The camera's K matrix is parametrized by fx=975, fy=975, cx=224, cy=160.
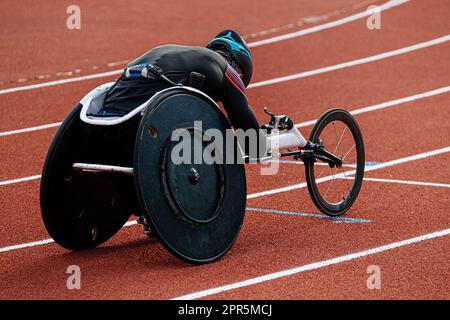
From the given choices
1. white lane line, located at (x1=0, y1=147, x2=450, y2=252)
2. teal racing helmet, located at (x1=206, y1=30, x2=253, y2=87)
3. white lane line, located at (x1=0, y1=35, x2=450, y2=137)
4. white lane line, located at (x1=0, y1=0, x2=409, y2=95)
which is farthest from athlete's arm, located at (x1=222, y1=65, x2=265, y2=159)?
white lane line, located at (x1=0, y1=0, x2=409, y2=95)

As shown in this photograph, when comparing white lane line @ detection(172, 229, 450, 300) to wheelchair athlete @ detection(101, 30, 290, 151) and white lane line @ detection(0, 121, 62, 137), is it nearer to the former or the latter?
wheelchair athlete @ detection(101, 30, 290, 151)

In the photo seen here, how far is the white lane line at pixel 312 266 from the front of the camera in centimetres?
595

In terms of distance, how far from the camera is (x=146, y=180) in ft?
19.8

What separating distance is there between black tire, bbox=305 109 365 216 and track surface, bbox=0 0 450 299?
0.40 feet

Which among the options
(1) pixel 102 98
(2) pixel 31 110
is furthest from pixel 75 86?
(1) pixel 102 98

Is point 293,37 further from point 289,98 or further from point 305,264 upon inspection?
point 305,264

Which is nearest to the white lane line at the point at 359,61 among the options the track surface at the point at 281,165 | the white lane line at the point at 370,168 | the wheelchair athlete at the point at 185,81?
the track surface at the point at 281,165

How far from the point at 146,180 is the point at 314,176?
7.00ft

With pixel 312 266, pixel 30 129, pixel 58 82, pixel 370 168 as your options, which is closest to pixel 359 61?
pixel 58 82

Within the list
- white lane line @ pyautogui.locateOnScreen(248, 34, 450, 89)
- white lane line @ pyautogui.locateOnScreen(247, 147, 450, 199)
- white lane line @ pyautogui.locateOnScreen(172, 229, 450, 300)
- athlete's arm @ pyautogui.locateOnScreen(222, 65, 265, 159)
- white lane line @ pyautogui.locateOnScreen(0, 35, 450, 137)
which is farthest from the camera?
white lane line @ pyautogui.locateOnScreen(248, 34, 450, 89)

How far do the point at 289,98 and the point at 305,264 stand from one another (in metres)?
6.08

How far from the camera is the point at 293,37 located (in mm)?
15352

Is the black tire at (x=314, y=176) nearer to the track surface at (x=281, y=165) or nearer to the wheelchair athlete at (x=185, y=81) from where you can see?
the track surface at (x=281, y=165)

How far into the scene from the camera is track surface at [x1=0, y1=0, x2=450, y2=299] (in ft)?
20.4
